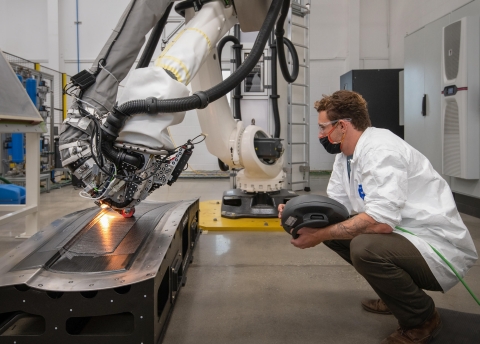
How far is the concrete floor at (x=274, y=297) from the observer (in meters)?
1.72

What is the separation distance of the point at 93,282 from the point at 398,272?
120cm

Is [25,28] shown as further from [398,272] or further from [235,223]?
[398,272]

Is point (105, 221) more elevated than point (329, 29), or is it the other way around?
point (329, 29)

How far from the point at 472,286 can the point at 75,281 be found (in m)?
2.15

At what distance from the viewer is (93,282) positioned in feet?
4.80

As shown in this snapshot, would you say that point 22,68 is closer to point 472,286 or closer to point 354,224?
point 354,224

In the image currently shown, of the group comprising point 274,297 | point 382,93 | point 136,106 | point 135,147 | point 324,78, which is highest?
point 324,78

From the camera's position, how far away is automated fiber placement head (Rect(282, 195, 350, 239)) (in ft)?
5.32

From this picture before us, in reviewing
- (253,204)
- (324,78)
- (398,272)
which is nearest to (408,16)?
(324,78)

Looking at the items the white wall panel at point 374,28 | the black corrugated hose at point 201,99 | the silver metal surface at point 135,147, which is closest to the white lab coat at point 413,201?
the black corrugated hose at point 201,99

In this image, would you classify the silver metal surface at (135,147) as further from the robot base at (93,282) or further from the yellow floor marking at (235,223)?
the yellow floor marking at (235,223)

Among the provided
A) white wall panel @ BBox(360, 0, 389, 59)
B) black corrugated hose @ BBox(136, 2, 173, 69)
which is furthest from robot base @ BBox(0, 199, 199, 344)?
white wall panel @ BBox(360, 0, 389, 59)

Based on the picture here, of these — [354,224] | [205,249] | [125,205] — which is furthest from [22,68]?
[354,224]

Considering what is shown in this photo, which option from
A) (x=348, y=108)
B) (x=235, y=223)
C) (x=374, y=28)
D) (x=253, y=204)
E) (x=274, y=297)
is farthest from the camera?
(x=374, y=28)
